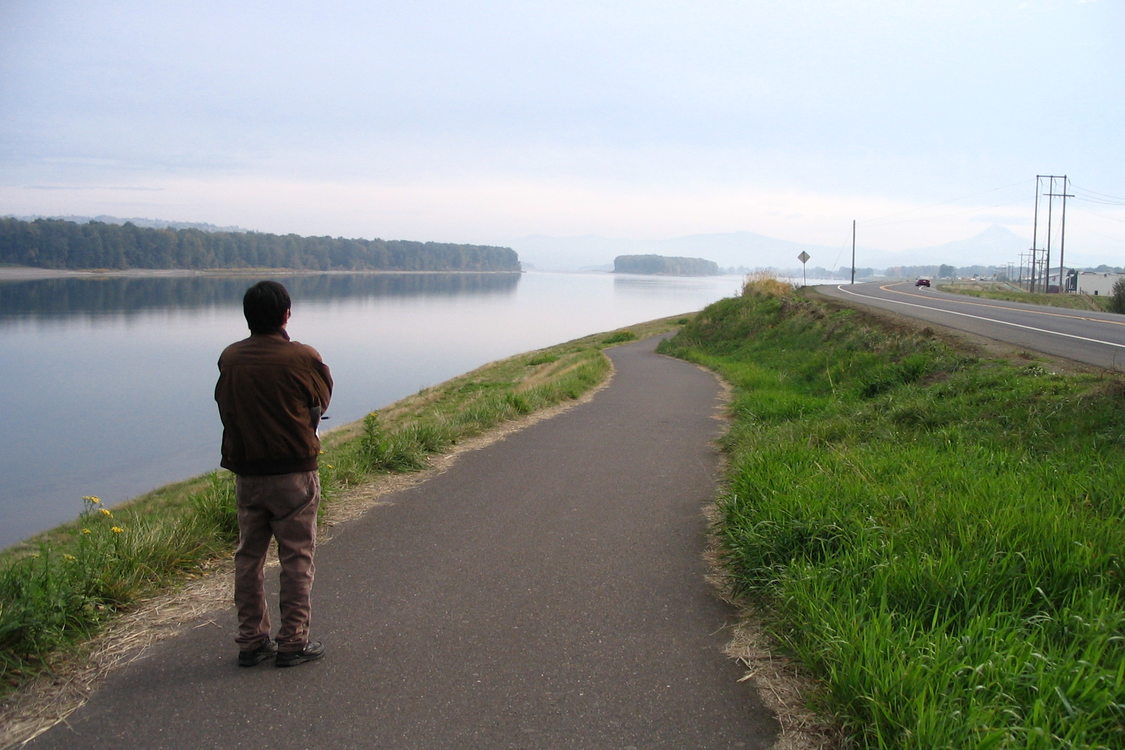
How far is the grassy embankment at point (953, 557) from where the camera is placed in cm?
281

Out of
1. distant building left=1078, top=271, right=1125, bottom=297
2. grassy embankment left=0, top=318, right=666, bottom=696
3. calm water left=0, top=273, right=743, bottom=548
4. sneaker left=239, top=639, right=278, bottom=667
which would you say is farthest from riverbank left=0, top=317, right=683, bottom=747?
distant building left=1078, top=271, right=1125, bottom=297

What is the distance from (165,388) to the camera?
3300 centimetres

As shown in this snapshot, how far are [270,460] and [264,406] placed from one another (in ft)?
0.86

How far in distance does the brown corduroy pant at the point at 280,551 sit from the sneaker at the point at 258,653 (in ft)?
0.08

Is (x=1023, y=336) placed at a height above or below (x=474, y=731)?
above

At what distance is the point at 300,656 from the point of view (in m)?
3.69

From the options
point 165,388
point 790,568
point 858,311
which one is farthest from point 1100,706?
point 165,388

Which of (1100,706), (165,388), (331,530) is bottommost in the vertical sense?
(165,388)

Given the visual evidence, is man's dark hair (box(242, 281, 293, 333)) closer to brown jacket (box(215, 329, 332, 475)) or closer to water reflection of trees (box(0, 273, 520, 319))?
brown jacket (box(215, 329, 332, 475))

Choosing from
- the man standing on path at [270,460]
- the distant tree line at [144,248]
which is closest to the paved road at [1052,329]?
the man standing on path at [270,460]

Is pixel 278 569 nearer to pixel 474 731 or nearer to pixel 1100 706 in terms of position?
pixel 474 731

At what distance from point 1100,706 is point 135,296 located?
328ft

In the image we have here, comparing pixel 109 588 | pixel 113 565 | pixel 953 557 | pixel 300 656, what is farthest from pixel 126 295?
pixel 953 557

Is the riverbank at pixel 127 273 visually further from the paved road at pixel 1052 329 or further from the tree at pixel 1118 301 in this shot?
the paved road at pixel 1052 329
